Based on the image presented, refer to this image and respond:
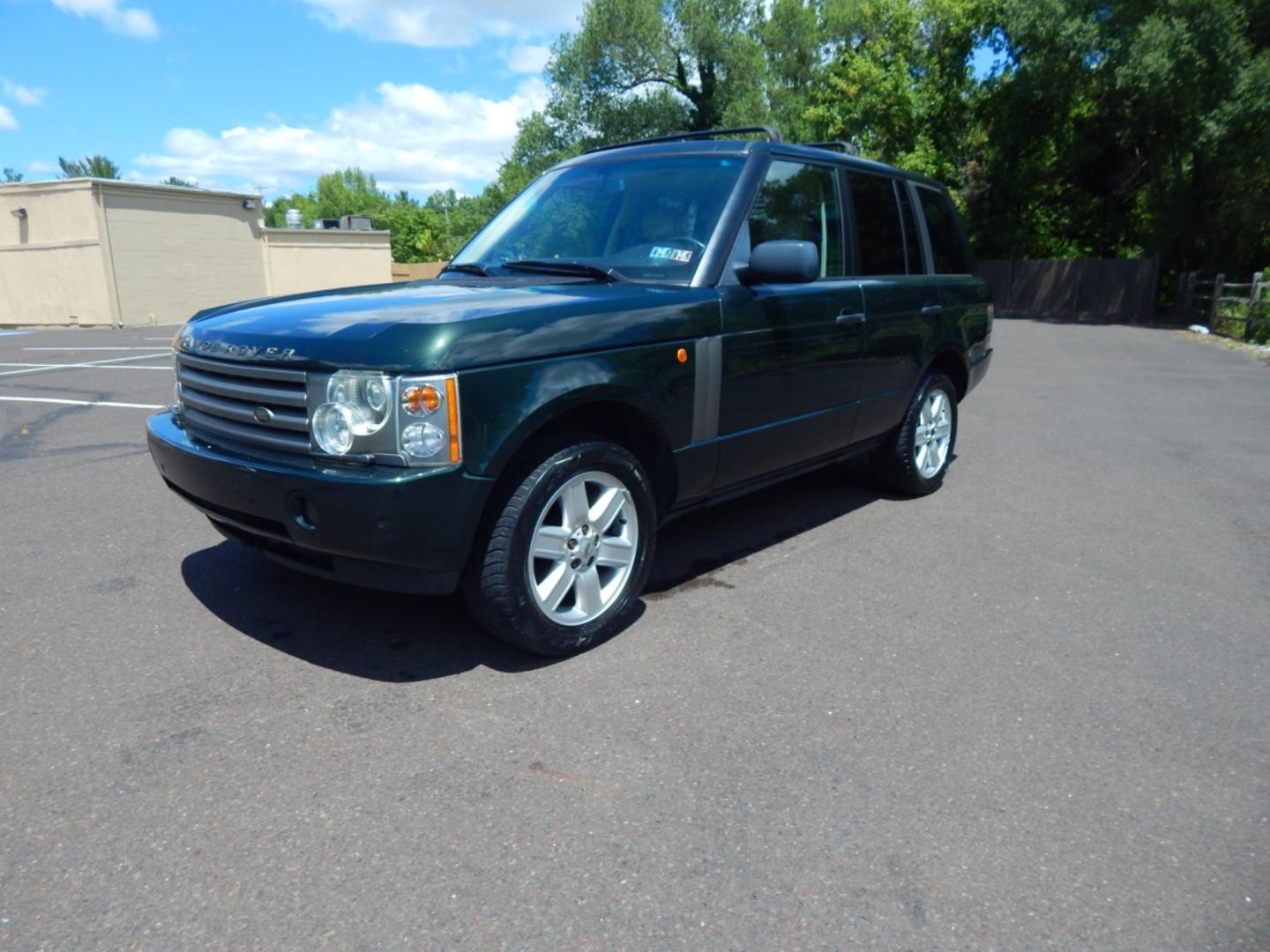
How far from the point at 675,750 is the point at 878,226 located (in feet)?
11.1

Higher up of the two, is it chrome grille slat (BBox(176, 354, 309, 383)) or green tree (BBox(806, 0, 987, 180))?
green tree (BBox(806, 0, 987, 180))

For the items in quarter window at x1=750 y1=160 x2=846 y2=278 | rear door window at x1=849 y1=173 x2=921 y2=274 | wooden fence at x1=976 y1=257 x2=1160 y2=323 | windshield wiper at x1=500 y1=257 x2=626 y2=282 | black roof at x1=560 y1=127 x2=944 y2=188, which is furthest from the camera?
wooden fence at x1=976 y1=257 x2=1160 y2=323

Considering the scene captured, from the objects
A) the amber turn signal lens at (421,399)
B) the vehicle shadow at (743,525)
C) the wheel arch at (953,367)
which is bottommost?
the vehicle shadow at (743,525)

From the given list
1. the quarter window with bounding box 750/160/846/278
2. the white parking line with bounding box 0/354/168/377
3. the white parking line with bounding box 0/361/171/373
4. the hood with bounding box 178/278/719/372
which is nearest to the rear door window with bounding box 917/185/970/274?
A: the quarter window with bounding box 750/160/846/278

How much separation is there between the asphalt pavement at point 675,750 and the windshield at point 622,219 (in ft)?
4.80

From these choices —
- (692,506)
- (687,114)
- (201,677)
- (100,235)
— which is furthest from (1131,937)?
(687,114)

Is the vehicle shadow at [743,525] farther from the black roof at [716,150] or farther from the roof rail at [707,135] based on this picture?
the roof rail at [707,135]

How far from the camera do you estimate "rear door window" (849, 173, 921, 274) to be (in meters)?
4.96

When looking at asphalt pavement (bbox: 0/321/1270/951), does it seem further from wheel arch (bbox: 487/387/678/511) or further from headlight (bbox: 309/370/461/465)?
wheel arch (bbox: 487/387/678/511)

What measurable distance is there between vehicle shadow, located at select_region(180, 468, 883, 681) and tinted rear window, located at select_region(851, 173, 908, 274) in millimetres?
1468

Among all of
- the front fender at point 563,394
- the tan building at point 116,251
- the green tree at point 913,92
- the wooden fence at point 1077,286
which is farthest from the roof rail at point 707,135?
the green tree at point 913,92

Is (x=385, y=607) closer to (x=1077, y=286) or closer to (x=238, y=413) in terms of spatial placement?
(x=238, y=413)

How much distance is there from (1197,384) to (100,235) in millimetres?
27974

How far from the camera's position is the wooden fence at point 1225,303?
17.9m
